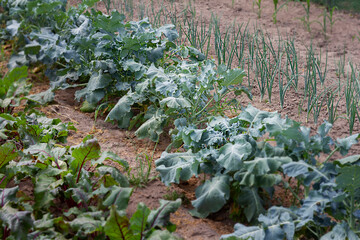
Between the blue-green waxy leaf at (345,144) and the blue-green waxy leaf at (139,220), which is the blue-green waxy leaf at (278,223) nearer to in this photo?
the blue-green waxy leaf at (345,144)

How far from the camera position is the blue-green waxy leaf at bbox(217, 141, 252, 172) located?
2.17 m

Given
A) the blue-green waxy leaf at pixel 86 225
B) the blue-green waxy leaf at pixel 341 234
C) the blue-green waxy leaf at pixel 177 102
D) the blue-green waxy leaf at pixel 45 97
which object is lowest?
the blue-green waxy leaf at pixel 341 234

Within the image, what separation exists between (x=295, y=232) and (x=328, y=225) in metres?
0.18

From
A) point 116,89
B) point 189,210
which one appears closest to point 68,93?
point 116,89

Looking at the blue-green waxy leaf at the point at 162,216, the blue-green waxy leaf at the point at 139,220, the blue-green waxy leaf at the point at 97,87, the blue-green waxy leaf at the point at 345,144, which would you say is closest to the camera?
the blue-green waxy leaf at the point at 139,220

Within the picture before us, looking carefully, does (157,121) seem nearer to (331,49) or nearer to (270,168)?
(270,168)

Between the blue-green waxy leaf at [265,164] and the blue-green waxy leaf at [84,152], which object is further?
the blue-green waxy leaf at [84,152]

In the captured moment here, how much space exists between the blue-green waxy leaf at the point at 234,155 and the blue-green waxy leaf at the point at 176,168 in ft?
0.57

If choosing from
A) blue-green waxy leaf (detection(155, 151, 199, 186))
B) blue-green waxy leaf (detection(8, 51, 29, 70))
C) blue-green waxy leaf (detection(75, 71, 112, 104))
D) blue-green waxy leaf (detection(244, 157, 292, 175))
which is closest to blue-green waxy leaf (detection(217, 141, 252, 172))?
blue-green waxy leaf (detection(244, 157, 292, 175))

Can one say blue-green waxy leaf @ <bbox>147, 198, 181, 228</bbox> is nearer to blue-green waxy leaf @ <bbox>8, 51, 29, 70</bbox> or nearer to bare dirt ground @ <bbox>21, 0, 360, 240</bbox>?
bare dirt ground @ <bbox>21, 0, 360, 240</bbox>

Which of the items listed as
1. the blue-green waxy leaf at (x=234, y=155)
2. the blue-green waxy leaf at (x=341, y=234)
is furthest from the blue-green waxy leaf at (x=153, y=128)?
the blue-green waxy leaf at (x=341, y=234)

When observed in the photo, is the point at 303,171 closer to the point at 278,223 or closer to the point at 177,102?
the point at 278,223

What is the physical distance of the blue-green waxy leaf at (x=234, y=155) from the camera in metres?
2.17

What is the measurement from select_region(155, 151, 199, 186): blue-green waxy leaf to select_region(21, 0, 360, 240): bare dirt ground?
16cm
